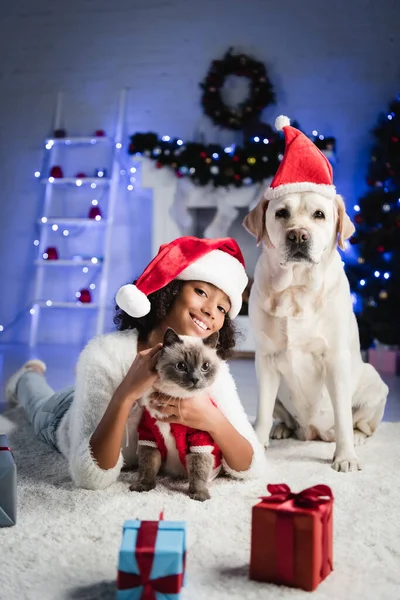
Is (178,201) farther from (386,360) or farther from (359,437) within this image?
(359,437)

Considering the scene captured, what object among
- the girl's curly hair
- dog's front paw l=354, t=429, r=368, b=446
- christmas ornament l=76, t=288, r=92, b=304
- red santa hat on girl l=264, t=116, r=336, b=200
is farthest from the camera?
christmas ornament l=76, t=288, r=92, b=304

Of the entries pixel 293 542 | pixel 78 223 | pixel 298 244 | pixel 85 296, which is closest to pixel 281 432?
pixel 298 244

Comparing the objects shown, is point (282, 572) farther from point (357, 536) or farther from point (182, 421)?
point (182, 421)

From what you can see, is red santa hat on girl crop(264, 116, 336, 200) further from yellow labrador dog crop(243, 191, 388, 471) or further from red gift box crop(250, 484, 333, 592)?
red gift box crop(250, 484, 333, 592)

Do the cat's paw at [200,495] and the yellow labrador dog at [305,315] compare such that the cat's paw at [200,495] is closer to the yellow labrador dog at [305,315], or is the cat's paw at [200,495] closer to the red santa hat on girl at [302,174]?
the yellow labrador dog at [305,315]

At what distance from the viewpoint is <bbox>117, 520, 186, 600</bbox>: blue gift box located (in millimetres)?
1222

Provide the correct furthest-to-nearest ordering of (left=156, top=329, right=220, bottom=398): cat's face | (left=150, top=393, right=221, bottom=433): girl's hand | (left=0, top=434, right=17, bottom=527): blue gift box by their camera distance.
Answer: (left=150, top=393, right=221, bottom=433): girl's hand < (left=156, top=329, right=220, bottom=398): cat's face < (left=0, top=434, right=17, bottom=527): blue gift box

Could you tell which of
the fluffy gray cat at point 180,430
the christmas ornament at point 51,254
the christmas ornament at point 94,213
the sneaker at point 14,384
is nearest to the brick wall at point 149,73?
the christmas ornament at point 94,213

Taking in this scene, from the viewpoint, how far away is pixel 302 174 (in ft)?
8.09

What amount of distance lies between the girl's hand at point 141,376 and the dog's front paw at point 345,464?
82cm

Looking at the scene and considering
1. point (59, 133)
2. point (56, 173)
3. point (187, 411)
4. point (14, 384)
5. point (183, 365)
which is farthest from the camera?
point (59, 133)

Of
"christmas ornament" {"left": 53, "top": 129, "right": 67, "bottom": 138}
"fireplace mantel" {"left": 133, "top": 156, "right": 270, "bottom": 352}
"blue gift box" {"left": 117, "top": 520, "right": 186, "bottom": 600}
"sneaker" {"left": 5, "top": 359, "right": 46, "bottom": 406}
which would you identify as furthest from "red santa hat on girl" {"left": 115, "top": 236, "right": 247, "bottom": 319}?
"christmas ornament" {"left": 53, "top": 129, "right": 67, "bottom": 138}

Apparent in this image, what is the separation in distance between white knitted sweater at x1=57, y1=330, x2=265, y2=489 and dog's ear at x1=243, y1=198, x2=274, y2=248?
601 millimetres

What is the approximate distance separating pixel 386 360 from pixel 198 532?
408cm
